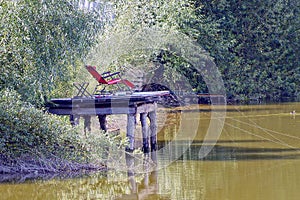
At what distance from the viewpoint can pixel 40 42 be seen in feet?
43.9

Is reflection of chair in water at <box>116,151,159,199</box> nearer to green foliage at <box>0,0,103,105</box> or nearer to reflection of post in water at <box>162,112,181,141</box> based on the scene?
green foliage at <box>0,0,103,105</box>

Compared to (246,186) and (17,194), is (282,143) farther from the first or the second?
(17,194)

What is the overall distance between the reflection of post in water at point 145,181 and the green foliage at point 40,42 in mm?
2331

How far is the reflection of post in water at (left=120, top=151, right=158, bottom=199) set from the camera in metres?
10.4

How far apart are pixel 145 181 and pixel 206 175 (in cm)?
109

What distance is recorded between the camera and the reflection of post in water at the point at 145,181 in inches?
411

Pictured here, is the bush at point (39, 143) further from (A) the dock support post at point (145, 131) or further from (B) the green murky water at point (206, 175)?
(A) the dock support post at point (145, 131)

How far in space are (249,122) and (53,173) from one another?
8802mm

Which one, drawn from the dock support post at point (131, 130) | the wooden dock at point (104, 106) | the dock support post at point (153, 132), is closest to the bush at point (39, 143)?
the dock support post at point (131, 130)

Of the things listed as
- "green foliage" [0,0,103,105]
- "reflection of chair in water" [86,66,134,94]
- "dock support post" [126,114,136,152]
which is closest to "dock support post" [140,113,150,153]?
"dock support post" [126,114,136,152]

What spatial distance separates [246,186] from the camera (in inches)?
419

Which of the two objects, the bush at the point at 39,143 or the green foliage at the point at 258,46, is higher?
the green foliage at the point at 258,46

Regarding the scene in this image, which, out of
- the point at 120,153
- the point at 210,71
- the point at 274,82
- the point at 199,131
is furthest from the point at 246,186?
the point at 274,82

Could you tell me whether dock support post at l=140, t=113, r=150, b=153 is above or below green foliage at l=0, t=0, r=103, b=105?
below
